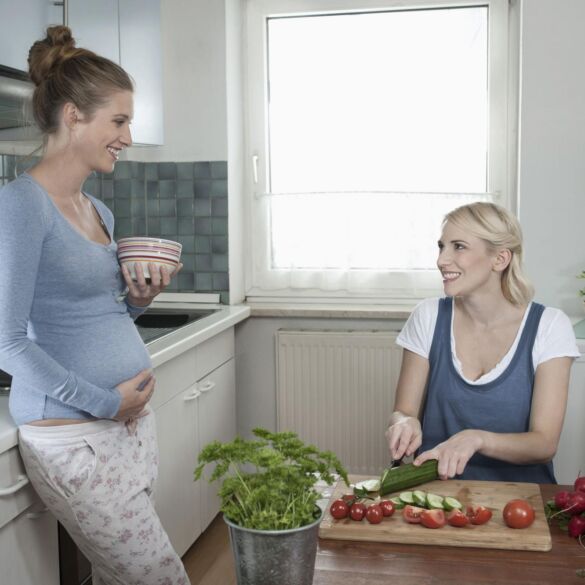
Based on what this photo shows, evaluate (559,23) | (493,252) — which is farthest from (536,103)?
(493,252)

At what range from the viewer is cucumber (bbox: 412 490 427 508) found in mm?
1521

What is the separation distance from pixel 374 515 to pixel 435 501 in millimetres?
142

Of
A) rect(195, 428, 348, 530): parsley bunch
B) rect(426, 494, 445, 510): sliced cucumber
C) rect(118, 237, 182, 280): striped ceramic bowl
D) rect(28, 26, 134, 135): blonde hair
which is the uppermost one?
rect(28, 26, 134, 135): blonde hair

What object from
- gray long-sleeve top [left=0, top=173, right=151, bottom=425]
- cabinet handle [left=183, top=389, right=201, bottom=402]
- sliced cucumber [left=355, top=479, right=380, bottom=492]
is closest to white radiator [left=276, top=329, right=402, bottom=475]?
cabinet handle [left=183, top=389, right=201, bottom=402]

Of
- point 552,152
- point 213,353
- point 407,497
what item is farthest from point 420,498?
point 552,152

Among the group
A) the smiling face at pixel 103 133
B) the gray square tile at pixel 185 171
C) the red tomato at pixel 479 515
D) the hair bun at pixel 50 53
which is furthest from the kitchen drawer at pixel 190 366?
the red tomato at pixel 479 515

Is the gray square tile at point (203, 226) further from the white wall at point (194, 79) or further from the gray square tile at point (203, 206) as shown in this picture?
the white wall at point (194, 79)

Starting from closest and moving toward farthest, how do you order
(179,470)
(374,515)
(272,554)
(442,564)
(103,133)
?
(272,554)
(442,564)
(374,515)
(103,133)
(179,470)

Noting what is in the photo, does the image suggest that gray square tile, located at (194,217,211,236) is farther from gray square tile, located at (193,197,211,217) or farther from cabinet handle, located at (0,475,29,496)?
cabinet handle, located at (0,475,29,496)

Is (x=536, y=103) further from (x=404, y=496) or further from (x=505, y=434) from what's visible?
(x=404, y=496)

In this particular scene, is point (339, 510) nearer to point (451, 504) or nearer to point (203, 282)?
point (451, 504)

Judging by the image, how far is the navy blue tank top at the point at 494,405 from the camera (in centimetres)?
200

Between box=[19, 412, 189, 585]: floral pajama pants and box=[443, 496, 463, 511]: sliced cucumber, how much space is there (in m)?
0.64

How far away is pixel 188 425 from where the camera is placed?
2861mm
